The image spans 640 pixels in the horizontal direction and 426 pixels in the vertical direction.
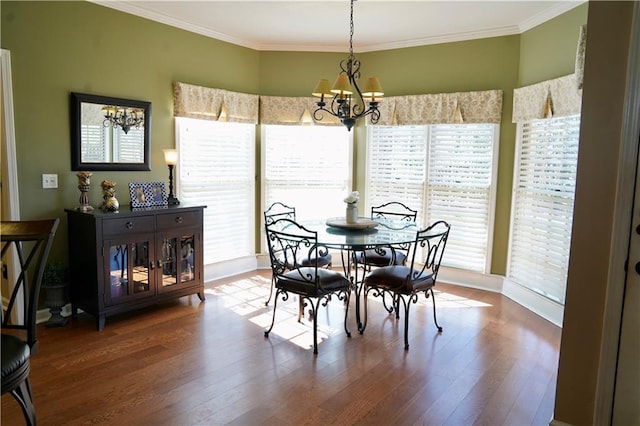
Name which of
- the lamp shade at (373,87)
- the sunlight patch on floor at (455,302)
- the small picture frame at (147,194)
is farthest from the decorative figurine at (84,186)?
the sunlight patch on floor at (455,302)

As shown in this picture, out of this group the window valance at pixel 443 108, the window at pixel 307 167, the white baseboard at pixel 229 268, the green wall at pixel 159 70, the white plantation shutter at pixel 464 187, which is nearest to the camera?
the green wall at pixel 159 70

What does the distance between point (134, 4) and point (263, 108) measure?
5.52 ft

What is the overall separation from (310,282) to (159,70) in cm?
258

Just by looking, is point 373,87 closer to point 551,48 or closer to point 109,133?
point 551,48

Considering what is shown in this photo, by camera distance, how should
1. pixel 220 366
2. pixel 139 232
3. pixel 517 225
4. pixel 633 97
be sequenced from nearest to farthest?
pixel 633 97, pixel 220 366, pixel 139 232, pixel 517 225

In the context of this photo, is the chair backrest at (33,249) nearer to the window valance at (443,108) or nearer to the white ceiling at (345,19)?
the white ceiling at (345,19)

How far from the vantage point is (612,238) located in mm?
2027

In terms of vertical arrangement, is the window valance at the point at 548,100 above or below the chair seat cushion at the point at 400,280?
above

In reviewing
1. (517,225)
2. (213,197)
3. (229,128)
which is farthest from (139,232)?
(517,225)

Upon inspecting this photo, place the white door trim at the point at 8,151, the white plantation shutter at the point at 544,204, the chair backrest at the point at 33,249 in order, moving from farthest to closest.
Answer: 1. the white plantation shutter at the point at 544,204
2. the white door trim at the point at 8,151
3. the chair backrest at the point at 33,249

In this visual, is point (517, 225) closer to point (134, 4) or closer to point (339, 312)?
point (339, 312)

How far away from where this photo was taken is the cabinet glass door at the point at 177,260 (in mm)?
3906

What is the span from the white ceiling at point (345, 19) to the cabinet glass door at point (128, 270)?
81.3 inches

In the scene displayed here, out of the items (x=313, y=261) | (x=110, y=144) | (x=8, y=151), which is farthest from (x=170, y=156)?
(x=313, y=261)
